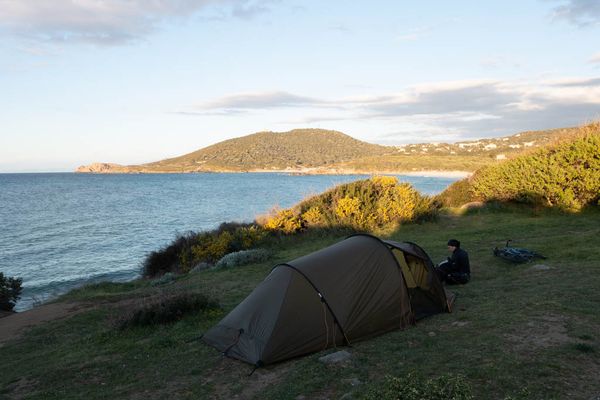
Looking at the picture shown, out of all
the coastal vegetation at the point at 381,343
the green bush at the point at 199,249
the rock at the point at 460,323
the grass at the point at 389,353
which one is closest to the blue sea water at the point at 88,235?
the green bush at the point at 199,249

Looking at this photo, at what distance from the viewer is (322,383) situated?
21.9ft

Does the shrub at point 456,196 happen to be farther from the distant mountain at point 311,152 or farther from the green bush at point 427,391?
the distant mountain at point 311,152

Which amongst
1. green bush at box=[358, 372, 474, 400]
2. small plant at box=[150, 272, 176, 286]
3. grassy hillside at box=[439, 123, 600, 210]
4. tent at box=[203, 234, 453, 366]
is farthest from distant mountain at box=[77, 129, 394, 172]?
green bush at box=[358, 372, 474, 400]

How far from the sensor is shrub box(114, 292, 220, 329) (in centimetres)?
1102

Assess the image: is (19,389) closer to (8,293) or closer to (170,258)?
(8,293)

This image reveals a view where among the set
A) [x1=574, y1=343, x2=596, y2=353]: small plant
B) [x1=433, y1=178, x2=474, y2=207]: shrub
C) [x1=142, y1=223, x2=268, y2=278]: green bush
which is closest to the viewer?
[x1=574, y1=343, x2=596, y2=353]: small plant

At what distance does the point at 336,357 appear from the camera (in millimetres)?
7570

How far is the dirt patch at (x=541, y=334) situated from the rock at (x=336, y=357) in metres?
2.52

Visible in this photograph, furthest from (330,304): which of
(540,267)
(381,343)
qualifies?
(540,267)

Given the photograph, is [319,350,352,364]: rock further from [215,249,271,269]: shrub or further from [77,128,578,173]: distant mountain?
[77,128,578,173]: distant mountain

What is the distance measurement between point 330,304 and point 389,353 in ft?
4.62

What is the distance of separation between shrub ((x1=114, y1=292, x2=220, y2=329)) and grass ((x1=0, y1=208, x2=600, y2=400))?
0.81 ft

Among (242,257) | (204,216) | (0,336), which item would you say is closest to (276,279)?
(0,336)

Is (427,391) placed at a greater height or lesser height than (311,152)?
lesser
